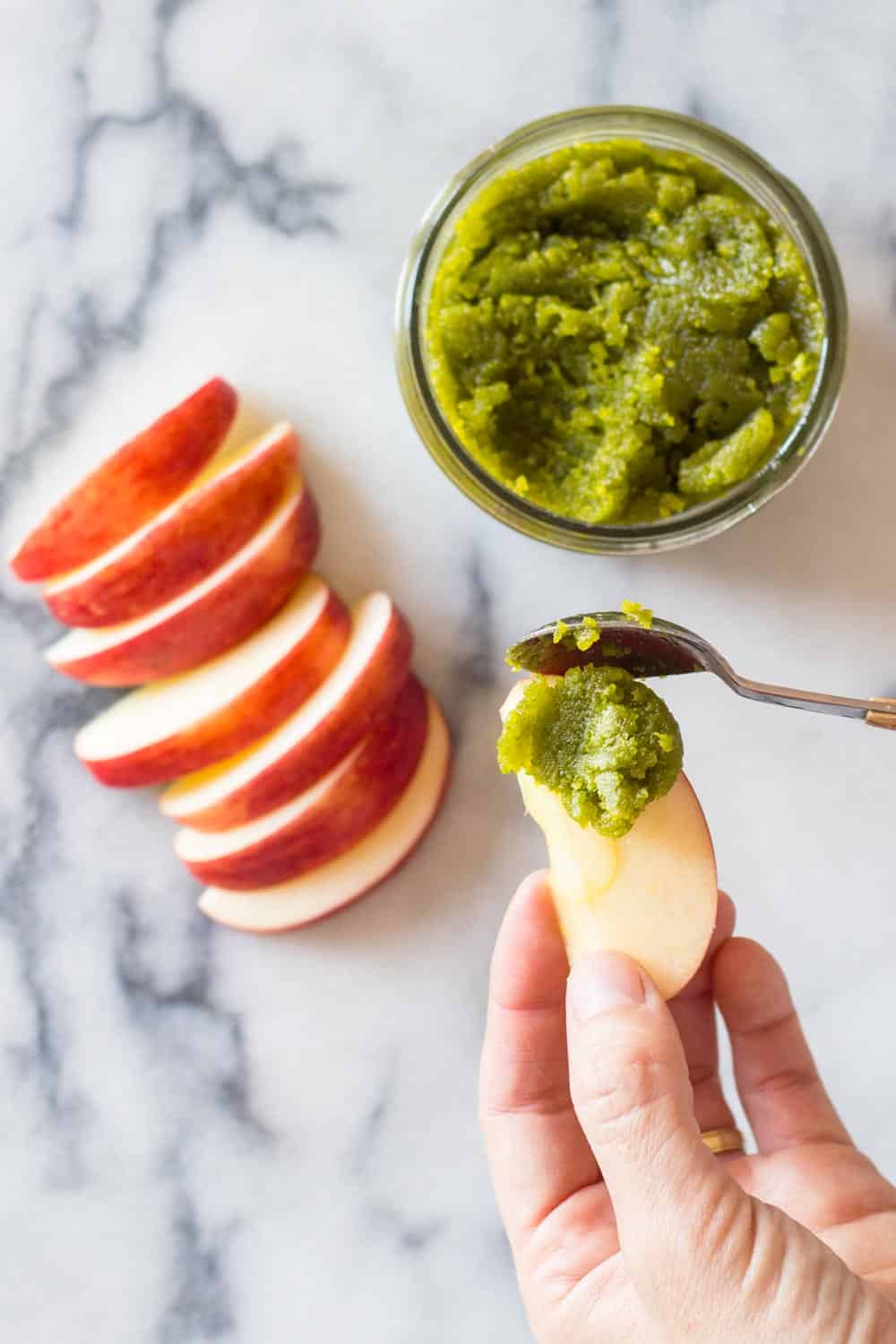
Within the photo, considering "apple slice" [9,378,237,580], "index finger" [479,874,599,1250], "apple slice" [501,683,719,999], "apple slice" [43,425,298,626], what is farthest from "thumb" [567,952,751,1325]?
"apple slice" [9,378,237,580]

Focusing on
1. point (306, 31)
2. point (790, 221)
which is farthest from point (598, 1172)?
point (306, 31)

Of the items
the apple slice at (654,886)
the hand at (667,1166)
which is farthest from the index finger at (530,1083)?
the apple slice at (654,886)

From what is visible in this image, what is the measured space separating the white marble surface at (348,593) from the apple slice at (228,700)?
10cm

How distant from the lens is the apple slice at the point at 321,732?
5.57 feet

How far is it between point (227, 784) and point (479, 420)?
24.4 inches

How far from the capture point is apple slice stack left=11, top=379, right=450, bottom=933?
1702mm

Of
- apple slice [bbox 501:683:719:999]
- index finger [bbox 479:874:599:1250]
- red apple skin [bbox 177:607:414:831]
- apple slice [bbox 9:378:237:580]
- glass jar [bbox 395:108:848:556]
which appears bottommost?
index finger [bbox 479:874:599:1250]

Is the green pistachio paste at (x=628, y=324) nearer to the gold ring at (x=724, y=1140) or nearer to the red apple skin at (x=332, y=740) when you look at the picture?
the red apple skin at (x=332, y=740)

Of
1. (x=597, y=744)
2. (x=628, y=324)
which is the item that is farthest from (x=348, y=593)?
(x=597, y=744)

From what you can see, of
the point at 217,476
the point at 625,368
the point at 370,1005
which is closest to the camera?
the point at 625,368

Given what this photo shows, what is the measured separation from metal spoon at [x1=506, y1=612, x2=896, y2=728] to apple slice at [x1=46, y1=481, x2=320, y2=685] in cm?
53

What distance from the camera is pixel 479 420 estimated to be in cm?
153

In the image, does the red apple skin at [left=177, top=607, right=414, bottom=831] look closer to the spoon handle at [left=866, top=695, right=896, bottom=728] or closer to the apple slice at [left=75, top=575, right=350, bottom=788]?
the apple slice at [left=75, top=575, right=350, bottom=788]

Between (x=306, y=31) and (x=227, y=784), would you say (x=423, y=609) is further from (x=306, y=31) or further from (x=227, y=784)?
(x=306, y=31)
